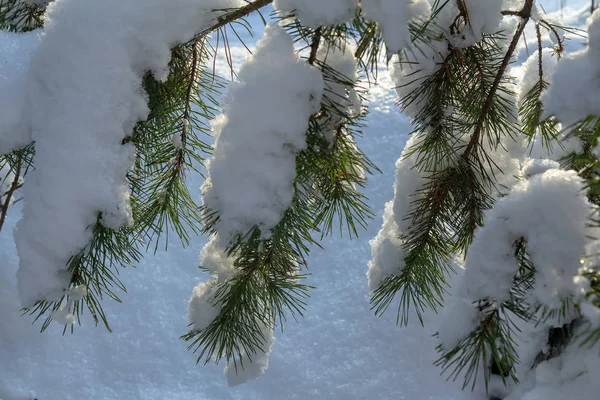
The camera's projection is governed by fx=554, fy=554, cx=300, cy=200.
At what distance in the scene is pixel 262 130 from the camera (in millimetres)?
571

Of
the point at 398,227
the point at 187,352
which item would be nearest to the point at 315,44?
A: the point at 398,227

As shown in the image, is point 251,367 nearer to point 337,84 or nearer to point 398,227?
point 398,227

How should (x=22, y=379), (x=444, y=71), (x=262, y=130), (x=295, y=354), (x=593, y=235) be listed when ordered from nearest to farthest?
(x=593, y=235) → (x=262, y=130) → (x=444, y=71) → (x=22, y=379) → (x=295, y=354)

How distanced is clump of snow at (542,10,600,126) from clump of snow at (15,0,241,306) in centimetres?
42

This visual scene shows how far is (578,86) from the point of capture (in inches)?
18.1

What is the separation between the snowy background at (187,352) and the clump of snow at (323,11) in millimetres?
1616

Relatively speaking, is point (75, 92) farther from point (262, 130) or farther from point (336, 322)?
point (336, 322)

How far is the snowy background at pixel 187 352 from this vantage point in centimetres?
193

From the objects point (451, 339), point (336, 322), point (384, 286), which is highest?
point (336, 322)

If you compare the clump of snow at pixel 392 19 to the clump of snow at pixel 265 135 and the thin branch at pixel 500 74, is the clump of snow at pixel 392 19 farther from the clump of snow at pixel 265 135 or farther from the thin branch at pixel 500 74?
the thin branch at pixel 500 74

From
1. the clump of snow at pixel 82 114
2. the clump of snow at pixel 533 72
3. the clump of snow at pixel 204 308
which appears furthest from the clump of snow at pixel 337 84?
the clump of snow at pixel 533 72

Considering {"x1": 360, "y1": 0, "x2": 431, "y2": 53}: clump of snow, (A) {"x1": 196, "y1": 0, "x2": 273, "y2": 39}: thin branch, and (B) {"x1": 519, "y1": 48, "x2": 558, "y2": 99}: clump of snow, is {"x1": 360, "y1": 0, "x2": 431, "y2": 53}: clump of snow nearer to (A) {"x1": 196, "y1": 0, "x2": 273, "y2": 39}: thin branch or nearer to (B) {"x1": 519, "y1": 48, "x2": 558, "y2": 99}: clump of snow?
(A) {"x1": 196, "y1": 0, "x2": 273, "y2": 39}: thin branch

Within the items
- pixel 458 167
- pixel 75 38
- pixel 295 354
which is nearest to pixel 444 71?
pixel 458 167

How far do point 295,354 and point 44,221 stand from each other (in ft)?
5.19
